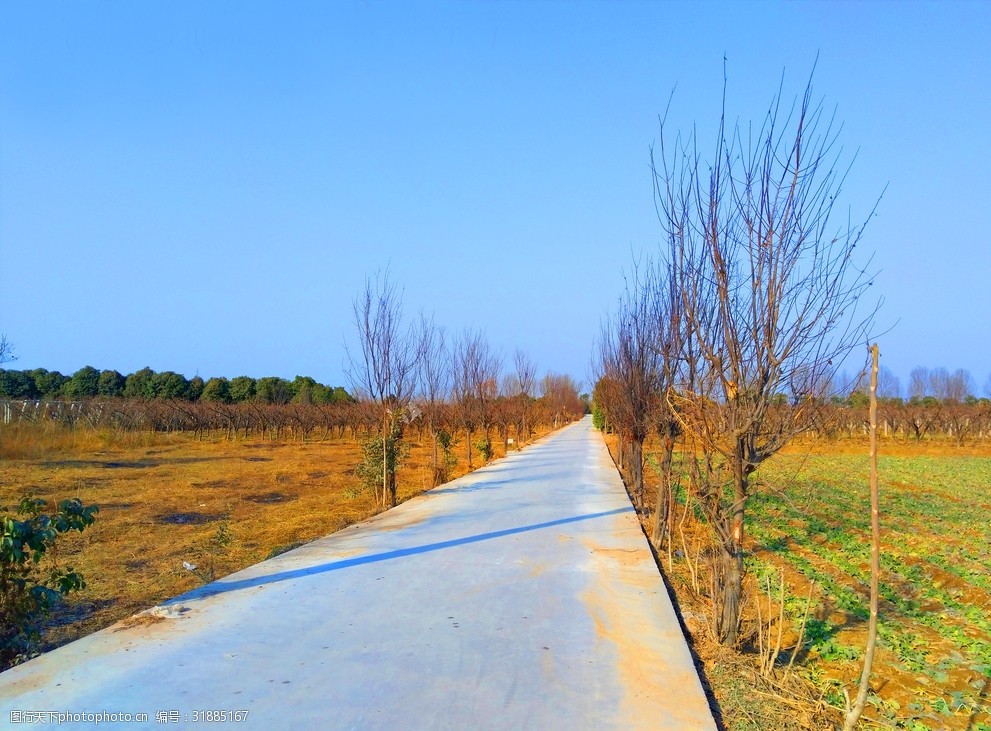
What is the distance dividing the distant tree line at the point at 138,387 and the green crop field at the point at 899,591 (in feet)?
120

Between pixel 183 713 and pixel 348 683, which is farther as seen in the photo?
pixel 348 683

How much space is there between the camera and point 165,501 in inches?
540

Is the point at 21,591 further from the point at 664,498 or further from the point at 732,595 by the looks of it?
the point at 664,498

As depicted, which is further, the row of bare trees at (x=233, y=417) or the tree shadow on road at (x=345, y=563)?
the row of bare trees at (x=233, y=417)

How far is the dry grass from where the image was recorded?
279 inches

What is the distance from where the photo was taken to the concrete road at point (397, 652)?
3648 millimetres

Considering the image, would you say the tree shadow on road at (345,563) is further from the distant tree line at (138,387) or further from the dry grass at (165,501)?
the distant tree line at (138,387)

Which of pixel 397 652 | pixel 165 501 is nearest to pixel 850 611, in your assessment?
pixel 397 652

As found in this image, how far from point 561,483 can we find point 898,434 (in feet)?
136

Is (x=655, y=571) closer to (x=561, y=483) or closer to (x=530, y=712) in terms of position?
(x=530, y=712)

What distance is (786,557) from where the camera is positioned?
29.2 feet

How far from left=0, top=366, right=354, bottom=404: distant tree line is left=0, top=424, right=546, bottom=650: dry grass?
1981 cm

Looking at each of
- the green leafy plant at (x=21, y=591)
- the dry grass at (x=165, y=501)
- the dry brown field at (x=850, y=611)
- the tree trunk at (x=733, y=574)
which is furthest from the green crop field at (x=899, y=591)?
the dry grass at (x=165, y=501)

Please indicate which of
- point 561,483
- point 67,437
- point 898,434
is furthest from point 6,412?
point 898,434
